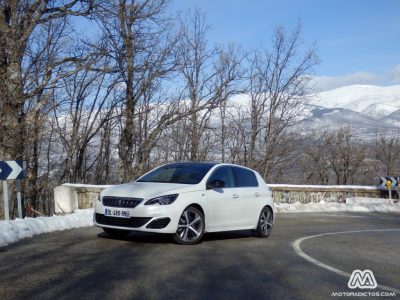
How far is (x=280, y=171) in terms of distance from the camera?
141 feet

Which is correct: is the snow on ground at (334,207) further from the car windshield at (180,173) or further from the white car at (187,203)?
the car windshield at (180,173)

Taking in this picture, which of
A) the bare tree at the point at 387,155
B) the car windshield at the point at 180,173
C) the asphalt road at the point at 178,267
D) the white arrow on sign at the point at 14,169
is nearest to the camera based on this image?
the asphalt road at the point at 178,267

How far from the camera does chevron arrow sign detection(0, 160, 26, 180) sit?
11.9 meters

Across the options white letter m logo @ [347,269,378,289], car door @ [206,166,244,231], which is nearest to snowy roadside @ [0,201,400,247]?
car door @ [206,166,244,231]

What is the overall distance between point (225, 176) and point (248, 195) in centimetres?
70

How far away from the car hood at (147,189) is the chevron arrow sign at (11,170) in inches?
113

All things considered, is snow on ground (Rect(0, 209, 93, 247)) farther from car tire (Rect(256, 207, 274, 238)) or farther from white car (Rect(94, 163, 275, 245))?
car tire (Rect(256, 207, 274, 238))

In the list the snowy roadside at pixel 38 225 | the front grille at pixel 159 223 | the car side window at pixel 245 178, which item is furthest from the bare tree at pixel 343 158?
the front grille at pixel 159 223

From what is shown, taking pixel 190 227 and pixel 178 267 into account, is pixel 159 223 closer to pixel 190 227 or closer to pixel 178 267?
pixel 190 227

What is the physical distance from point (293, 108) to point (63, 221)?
3025 centimetres

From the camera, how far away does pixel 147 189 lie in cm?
995

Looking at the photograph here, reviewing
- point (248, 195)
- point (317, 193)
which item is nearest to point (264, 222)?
point (248, 195)

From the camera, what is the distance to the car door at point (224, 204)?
418 inches

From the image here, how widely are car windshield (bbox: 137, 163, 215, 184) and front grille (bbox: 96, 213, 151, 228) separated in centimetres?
138
